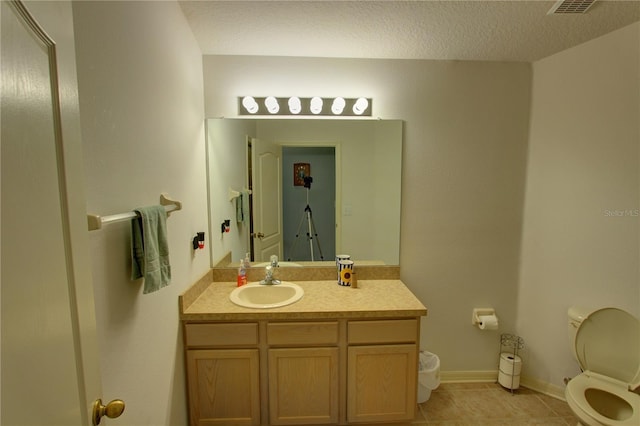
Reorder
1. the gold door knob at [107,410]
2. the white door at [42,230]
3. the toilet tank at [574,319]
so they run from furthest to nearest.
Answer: the toilet tank at [574,319] → the gold door knob at [107,410] → the white door at [42,230]

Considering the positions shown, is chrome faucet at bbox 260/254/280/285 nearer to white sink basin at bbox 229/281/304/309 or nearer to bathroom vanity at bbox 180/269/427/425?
white sink basin at bbox 229/281/304/309

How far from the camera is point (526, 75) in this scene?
1937 mm

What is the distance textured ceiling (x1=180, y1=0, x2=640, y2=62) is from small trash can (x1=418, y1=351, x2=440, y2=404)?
2.11 m

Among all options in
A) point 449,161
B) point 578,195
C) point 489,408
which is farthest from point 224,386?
point 578,195

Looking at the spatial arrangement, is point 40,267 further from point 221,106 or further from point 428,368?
point 428,368

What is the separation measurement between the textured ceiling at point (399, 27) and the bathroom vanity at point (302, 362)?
1530 mm

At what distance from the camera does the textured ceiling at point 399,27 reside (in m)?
1.39

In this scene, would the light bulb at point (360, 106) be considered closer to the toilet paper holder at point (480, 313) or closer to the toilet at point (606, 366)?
the toilet paper holder at point (480, 313)

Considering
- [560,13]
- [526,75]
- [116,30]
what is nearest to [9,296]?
[116,30]

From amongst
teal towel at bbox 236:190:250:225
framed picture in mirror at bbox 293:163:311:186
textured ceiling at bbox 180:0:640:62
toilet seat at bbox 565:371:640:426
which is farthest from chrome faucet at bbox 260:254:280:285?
toilet seat at bbox 565:371:640:426

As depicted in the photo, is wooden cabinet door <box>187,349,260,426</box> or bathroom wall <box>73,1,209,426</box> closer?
bathroom wall <box>73,1,209,426</box>

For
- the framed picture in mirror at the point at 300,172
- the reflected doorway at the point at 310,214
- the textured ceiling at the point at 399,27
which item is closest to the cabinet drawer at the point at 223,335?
the reflected doorway at the point at 310,214

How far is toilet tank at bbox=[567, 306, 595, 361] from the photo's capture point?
1.70 meters

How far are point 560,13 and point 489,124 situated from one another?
0.67 meters
